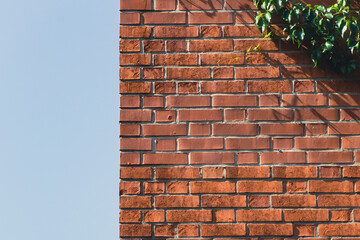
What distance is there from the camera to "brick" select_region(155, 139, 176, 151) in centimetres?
274

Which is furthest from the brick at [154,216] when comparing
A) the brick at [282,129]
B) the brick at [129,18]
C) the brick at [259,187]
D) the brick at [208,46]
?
the brick at [129,18]

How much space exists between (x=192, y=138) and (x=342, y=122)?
79 cm

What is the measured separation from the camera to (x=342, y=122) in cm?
277

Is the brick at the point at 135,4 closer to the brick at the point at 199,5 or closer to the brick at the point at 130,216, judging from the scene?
the brick at the point at 199,5

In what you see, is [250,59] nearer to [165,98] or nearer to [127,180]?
[165,98]

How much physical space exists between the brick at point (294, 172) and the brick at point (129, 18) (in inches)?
42.4

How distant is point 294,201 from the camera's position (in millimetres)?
2701

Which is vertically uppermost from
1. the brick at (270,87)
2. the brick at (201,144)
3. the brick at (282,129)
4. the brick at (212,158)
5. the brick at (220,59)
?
the brick at (220,59)

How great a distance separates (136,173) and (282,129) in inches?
31.3

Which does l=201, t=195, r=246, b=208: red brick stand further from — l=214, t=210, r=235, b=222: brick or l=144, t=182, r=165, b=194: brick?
l=144, t=182, r=165, b=194: brick

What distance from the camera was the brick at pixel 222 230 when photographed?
106 inches

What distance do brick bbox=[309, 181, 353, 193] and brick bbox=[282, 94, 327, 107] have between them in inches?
16.1

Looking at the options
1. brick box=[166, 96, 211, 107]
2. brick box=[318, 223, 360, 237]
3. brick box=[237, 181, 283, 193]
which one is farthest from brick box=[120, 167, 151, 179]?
brick box=[318, 223, 360, 237]

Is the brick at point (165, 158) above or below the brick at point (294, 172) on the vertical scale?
above
